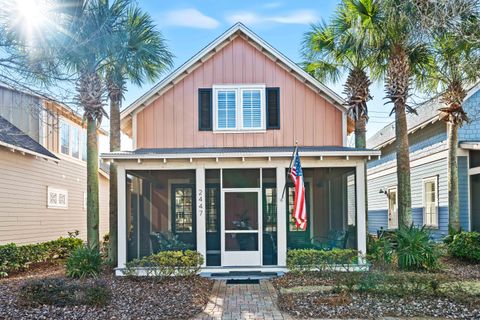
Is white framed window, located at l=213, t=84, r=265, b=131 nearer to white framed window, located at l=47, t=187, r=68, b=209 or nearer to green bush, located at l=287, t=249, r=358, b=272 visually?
green bush, located at l=287, t=249, r=358, b=272

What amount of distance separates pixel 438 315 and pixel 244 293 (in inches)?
154

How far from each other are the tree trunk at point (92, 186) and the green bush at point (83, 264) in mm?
1636

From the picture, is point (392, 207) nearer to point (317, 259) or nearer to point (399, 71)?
point (399, 71)

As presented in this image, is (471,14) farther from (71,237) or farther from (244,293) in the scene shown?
(71,237)

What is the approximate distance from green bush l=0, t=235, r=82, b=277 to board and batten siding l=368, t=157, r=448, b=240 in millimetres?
13531

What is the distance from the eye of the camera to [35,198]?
620 inches

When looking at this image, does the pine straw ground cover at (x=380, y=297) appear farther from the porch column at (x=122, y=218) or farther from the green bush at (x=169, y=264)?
the porch column at (x=122, y=218)

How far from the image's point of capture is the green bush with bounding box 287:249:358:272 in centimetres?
1148

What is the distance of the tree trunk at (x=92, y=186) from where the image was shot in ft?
43.5

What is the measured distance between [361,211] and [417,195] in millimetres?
7498

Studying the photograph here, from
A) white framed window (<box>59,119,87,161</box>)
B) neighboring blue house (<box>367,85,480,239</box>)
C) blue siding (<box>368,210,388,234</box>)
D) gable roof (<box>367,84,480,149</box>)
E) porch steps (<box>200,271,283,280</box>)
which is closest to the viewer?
porch steps (<box>200,271,283,280</box>)

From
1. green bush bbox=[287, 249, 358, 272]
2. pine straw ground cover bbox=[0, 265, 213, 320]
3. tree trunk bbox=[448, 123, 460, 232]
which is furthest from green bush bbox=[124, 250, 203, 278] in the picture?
tree trunk bbox=[448, 123, 460, 232]

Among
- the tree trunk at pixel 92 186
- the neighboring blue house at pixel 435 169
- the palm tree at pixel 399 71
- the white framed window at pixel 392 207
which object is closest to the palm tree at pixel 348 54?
the palm tree at pixel 399 71

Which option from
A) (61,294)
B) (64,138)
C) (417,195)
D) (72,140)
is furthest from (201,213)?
(417,195)
